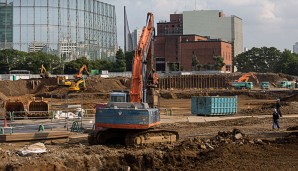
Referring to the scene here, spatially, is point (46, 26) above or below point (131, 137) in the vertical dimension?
above

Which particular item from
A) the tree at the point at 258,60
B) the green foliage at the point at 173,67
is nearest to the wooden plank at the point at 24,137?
the green foliage at the point at 173,67

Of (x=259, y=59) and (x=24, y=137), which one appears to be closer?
(x=24, y=137)

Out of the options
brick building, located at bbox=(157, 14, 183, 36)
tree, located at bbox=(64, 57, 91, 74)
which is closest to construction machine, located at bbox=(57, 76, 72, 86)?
tree, located at bbox=(64, 57, 91, 74)

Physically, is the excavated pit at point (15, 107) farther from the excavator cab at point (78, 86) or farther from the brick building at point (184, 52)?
the brick building at point (184, 52)

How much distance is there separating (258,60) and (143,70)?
141 metres

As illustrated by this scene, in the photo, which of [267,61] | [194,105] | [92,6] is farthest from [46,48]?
[194,105]

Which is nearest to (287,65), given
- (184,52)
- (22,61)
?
(184,52)

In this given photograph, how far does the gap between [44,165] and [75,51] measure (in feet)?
373

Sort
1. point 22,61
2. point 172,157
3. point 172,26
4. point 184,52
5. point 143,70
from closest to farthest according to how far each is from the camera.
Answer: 1. point 172,157
2. point 143,70
3. point 22,61
4. point 184,52
5. point 172,26

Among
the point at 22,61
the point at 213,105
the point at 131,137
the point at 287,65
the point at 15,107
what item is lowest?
the point at 131,137

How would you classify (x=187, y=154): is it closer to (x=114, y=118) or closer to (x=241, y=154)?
(x=241, y=154)

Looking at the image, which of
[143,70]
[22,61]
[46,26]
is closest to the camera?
[143,70]

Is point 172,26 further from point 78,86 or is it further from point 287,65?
point 78,86

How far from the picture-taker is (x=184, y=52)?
13588 cm
